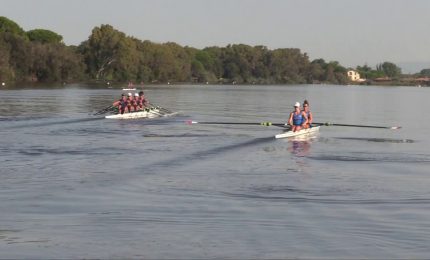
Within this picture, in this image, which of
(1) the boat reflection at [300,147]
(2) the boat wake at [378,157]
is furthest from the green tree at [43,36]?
(2) the boat wake at [378,157]

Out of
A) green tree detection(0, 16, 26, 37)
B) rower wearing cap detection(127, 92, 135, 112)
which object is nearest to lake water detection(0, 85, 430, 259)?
rower wearing cap detection(127, 92, 135, 112)

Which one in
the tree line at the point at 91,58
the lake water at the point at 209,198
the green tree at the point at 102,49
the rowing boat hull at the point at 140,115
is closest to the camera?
the lake water at the point at 209,198

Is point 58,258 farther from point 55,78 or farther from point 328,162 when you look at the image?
point 55,78

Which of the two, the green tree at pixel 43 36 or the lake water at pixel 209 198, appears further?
the green tree at pixel 43 36

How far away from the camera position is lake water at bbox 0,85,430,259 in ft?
35.9

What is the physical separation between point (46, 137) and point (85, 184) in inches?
444

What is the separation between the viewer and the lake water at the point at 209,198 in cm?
1094

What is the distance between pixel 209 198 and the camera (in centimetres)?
1491

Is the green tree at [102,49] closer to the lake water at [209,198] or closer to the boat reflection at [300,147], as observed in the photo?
the lake water at [209,198]

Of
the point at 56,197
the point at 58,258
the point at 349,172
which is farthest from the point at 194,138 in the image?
the point at 58,258

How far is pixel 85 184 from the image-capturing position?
16.3 metres

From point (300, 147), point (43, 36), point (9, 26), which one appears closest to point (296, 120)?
point (300, 147)

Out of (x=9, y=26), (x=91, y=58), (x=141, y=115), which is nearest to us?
(x=141, y=115)

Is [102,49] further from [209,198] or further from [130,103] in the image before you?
[209,198]
